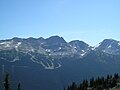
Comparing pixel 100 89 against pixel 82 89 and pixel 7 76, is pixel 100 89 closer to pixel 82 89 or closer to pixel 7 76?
pixel 82 89

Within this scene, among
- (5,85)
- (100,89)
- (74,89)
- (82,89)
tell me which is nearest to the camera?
(5,85)

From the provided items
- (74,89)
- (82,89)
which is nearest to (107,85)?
(82,89)

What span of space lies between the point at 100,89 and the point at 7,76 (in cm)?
11759

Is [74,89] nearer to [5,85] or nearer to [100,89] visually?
[100,89]

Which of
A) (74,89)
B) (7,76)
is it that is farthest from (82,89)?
(7,76)

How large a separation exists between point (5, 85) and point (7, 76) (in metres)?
1.37

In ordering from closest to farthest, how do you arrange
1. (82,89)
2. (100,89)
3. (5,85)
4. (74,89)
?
(5,85) → (100,89) → (82,89) → (74,89)

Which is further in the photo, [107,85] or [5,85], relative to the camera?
[107,85]

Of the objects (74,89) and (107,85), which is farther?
(74,89)

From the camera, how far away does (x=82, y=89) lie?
181 m

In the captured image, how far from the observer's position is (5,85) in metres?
47.7

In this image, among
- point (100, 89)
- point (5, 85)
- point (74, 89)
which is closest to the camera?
point (5, 85)

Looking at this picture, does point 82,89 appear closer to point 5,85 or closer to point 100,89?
point 100,89

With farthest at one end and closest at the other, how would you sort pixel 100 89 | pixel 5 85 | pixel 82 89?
pixel 82 89 → pixel 100 89 → pixel 5 85
